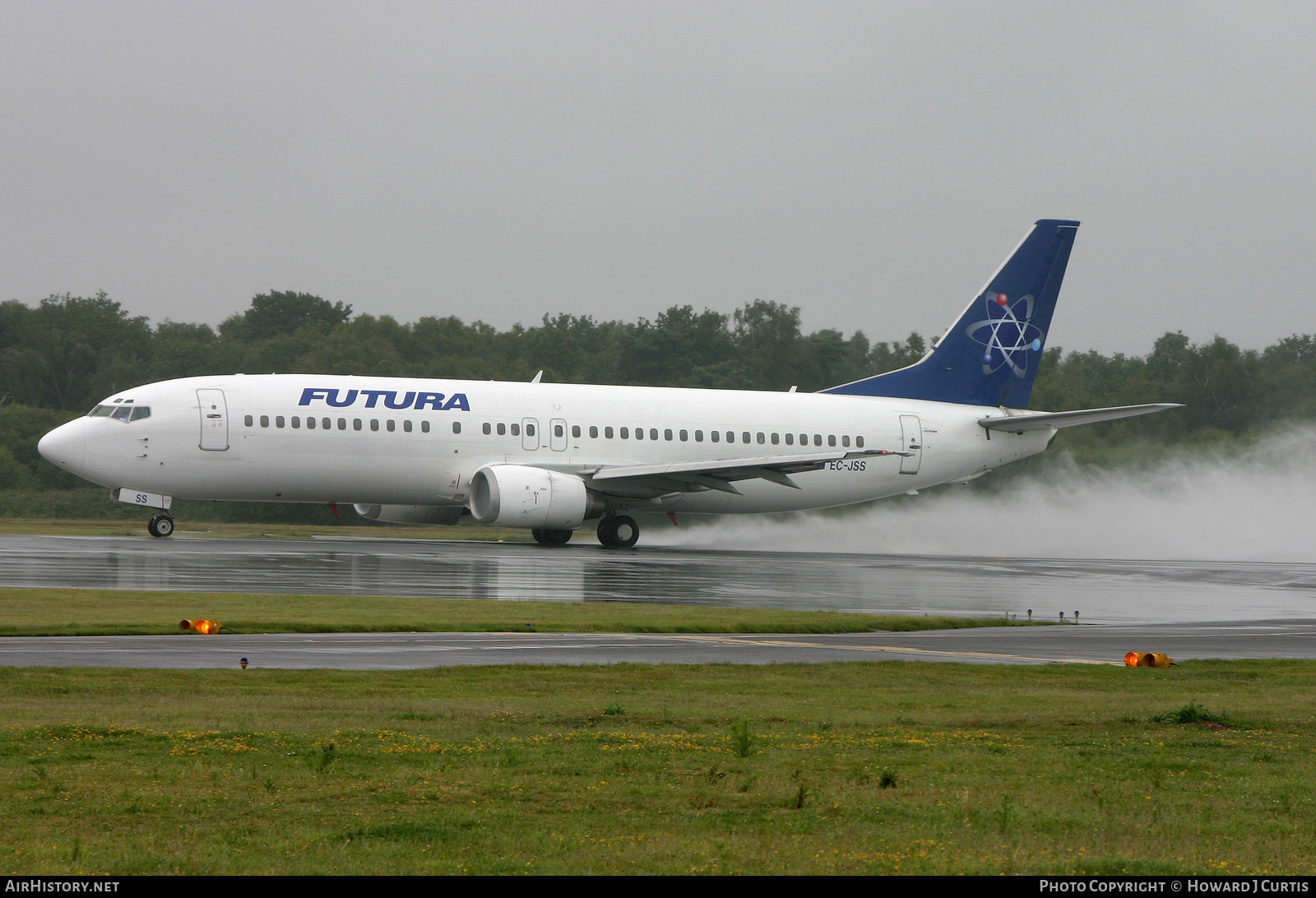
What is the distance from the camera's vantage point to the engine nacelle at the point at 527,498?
33.0 m

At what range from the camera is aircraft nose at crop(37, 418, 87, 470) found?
3222cm

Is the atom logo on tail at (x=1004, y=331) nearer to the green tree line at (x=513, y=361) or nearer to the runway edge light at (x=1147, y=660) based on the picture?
the green tree line at (x=513, y=361)

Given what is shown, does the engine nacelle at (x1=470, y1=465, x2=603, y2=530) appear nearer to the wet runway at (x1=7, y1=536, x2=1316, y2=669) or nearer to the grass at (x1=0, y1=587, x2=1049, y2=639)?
the wet runway at (x1=7, y1=536, x2=1316, y2=669)

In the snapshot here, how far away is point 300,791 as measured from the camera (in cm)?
766

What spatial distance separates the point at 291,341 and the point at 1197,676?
2623 inches

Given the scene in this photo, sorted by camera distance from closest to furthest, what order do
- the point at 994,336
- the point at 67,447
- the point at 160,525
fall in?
the point at 67,447, the point at 160,525, the point at 994,336

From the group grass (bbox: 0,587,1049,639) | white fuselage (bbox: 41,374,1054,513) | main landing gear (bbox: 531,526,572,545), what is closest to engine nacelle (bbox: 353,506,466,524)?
white fuselage (bbox: 41,374,1054,513)

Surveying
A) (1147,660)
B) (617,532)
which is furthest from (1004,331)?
(1147,660)

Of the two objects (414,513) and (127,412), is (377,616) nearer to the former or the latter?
(127,412)

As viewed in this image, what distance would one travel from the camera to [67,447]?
32219 millimetres

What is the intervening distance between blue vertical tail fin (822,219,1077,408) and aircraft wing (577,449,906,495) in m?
6.36

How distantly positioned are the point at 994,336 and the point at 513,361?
47.7 m

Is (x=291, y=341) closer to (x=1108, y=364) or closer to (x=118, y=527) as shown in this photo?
(x=118, y=527)
